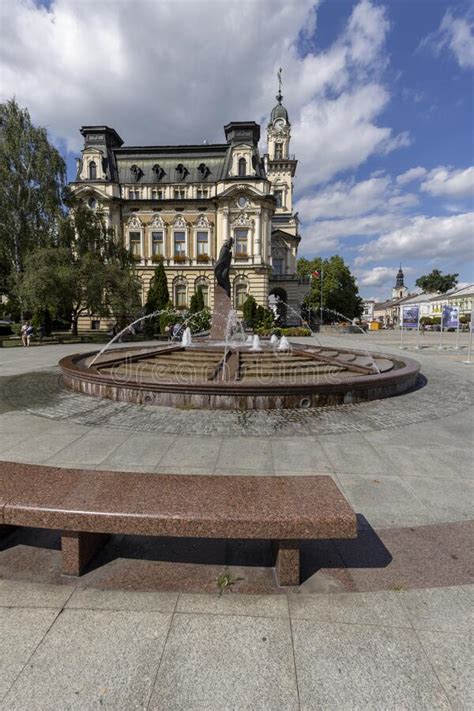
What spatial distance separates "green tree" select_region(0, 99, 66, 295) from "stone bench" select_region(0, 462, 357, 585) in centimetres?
2878

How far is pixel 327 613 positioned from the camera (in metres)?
2.44

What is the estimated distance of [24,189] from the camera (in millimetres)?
27219

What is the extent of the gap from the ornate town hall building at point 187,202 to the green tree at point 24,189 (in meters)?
13.0

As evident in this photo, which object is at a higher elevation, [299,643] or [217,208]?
[217,208]

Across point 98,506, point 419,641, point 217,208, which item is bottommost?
point 419,641

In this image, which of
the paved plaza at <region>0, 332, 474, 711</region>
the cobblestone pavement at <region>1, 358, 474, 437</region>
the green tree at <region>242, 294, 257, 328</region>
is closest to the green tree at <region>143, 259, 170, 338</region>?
the green tree at <region>242, 294, 257, 328</region>

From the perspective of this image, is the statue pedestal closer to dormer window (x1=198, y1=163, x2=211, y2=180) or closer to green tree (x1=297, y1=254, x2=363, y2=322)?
dormer window (x1=198, y1=163, x2=211, y2=180)

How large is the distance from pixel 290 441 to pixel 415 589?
3.13 meters

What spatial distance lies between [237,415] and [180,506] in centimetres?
458

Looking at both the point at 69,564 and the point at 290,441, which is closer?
the point at 69,564

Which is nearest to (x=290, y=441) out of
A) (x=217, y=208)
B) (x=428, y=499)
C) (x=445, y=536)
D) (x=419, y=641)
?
(x=428, y=499)

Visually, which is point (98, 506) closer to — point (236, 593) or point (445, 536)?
point (236, 593)

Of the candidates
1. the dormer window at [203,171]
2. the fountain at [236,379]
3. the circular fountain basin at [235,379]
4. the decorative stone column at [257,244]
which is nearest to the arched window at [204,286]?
the decorative stone column at [257,244]

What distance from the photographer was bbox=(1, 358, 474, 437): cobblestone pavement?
639 centimetres
